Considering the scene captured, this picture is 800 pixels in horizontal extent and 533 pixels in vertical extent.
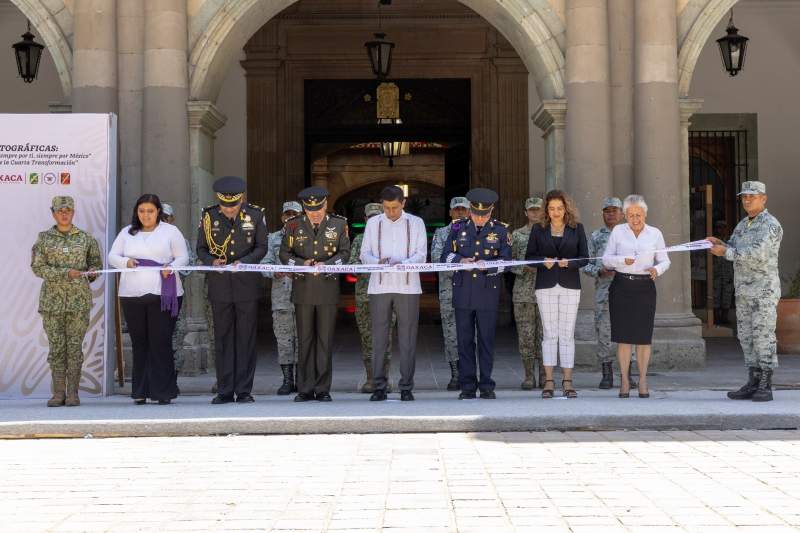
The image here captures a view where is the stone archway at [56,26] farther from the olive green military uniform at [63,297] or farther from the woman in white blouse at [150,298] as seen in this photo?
the woman in white blouse at [150,298]

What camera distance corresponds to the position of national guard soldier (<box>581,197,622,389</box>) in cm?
909

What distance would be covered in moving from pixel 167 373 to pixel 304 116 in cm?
957

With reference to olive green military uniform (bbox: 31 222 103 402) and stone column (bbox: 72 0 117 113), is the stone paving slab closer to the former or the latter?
olive green military uniform (bbox: 31 222 103 402)

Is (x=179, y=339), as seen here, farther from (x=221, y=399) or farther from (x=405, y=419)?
(x=405, y=419)

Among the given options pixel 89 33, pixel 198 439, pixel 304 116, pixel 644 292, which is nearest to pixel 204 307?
pixel 89 33

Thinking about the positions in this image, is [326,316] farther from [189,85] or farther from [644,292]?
[189,85]

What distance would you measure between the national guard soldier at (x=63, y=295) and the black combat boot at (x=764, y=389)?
532cm

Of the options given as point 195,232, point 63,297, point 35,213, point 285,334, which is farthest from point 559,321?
point 35,213

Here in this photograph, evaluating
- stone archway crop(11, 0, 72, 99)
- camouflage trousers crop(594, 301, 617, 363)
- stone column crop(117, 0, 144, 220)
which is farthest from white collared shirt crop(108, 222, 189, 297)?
camouflage trousers crop(594, 301, 617, 363)

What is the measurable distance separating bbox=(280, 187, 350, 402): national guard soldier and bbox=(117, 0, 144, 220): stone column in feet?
10.3

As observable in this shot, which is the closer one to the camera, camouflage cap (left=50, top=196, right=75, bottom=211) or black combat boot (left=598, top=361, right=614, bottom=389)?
camouflage cap (left=50, top=196, right=75, bottom=211)

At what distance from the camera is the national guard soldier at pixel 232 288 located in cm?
836

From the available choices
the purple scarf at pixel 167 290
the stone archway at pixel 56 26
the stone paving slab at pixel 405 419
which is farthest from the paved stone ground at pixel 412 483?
the stone archway at pixel 56 26

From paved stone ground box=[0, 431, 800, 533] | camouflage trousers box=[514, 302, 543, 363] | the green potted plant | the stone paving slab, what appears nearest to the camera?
paved stone ground box=[0, 431, 800, 533]
